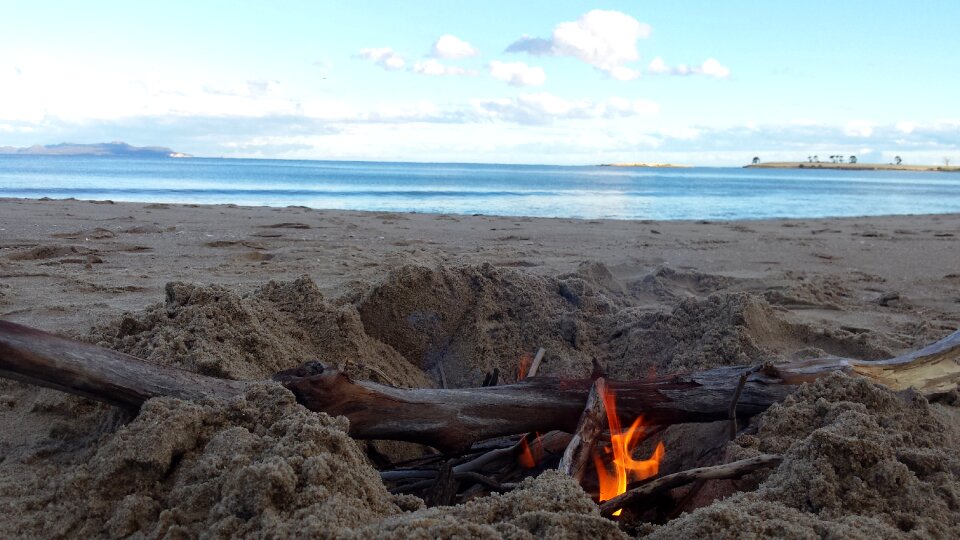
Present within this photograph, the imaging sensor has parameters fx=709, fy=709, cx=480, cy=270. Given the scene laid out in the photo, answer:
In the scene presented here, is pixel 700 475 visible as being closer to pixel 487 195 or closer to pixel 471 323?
pixel 471 323

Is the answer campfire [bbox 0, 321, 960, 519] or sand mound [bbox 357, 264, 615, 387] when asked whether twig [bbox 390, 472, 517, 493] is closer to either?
campfire [bbox 0, 321, 960, 519]

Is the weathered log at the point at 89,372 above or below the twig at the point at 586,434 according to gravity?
above

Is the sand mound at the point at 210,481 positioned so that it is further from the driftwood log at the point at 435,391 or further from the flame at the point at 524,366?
the flame at the point at 524,366

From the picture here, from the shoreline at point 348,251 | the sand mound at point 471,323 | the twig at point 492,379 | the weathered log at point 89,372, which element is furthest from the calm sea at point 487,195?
the weathered log at point 89,372

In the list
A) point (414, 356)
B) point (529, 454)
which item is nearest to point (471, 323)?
point (414, 356)

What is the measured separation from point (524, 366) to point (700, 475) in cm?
142

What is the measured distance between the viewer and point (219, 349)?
246cm

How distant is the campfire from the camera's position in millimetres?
1864

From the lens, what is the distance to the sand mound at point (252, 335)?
94.3 inches

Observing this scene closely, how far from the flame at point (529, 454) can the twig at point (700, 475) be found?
486 millimetres

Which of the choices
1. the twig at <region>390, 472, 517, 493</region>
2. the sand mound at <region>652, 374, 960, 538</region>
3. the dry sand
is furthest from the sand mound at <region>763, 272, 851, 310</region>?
the twig at <region>390, 472, 517, 493</region>

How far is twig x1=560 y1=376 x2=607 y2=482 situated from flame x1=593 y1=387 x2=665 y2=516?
3 cm

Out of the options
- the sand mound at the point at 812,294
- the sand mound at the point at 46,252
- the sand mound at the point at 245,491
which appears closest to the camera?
the sand mound at the point at 245,491

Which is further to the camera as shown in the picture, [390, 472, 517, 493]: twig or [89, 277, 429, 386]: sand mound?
[89, 277, 429, 386]: sand mound
